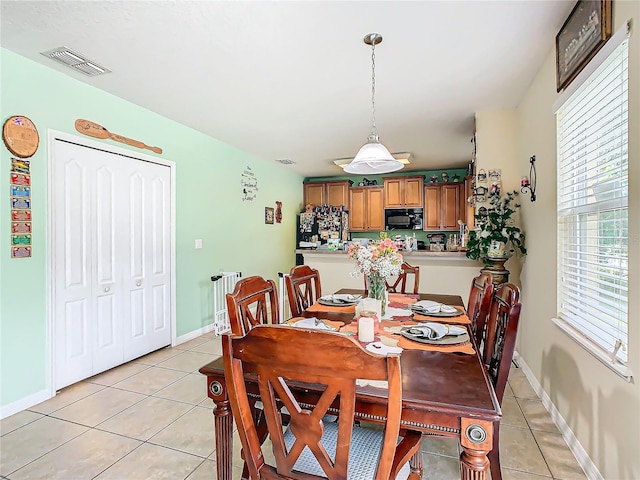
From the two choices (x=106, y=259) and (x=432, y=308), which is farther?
(x=106, y=259)

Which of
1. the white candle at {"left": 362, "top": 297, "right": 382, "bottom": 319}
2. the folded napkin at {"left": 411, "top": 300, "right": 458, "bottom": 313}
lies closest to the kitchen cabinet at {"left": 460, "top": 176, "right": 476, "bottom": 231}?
the folded napkin at {"left": 411, "top": 300, "right": 458, "bottom": 313}

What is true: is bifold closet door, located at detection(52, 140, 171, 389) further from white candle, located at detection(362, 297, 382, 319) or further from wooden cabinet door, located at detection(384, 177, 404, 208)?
wooden cabinet door, located at detection(384, 177, 404, 208)

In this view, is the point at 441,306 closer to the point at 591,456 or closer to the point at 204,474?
the point at 591,456

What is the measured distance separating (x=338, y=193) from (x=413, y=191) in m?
1.45

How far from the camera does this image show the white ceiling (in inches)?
74.9

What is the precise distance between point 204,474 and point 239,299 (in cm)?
93

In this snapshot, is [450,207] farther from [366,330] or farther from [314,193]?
[366,330]

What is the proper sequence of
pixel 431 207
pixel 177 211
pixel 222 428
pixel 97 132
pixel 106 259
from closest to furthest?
pixel 222 428, pixel 97 132, pixel 106 259, pixel 177 211, pixel 431 207

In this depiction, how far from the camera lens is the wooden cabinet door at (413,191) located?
641 centimetres

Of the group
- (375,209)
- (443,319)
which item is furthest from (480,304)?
(375,209)

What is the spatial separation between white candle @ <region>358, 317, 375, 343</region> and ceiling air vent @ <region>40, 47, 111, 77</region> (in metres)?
2.57

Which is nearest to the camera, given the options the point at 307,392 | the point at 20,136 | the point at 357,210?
the point at 307,392

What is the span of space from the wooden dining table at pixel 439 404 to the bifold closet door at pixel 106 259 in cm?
209

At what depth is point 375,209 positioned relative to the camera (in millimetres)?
6711
